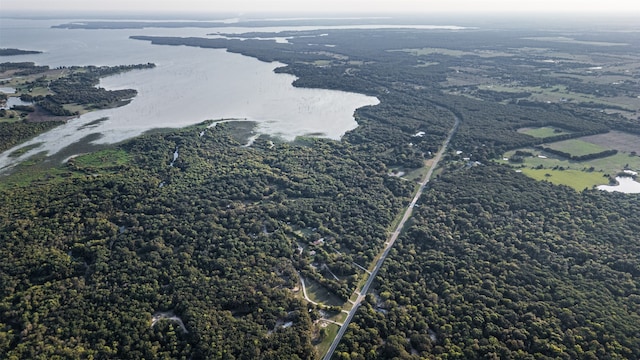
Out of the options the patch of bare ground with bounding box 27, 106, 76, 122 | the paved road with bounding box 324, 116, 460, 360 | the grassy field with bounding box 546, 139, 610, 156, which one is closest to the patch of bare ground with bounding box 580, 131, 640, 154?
the grassy field with bounding box 546, 139, 610, 156

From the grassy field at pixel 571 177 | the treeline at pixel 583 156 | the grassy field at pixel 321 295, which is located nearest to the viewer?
the grassy field at pixel 321 295

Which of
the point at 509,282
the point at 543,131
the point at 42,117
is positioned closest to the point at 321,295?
the point at 509,282

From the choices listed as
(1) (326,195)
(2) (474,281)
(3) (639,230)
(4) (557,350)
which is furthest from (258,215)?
(3) (639,230)

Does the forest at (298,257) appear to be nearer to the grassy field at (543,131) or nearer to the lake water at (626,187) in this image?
the lake water at (626,187)

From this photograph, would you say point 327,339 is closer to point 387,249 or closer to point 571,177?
point 387,249

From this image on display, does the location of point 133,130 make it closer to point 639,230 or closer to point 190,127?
point 190,127

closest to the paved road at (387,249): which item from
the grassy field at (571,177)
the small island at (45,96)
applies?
the grassy field at (571,177)

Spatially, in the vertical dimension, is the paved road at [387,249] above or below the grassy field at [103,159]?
below
